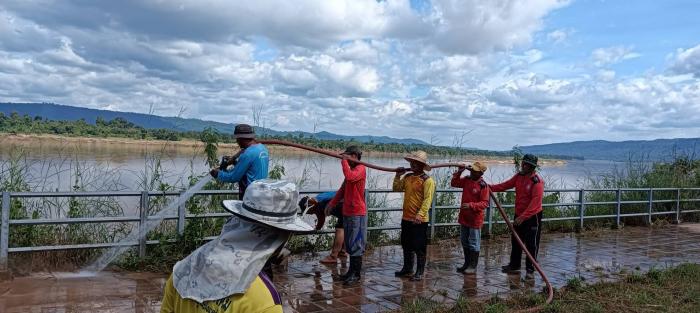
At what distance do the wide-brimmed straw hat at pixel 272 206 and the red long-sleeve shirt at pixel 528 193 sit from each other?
625cm

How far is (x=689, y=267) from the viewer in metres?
8.30

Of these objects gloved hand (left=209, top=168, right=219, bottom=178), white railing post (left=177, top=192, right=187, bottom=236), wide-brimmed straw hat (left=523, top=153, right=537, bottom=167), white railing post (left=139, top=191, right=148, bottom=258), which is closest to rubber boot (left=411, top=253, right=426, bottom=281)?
wide-brimmed straw hat (left=523, top=153, right=537, bottom=167)

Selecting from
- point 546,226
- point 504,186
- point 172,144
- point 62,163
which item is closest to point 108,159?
point 62,163

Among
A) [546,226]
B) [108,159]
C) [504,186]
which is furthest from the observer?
[546,226]

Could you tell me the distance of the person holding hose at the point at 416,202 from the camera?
7031 mm

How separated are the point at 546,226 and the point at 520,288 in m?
5.45

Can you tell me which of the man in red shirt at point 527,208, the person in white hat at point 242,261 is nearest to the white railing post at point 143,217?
the man in red shirt at point 527,208

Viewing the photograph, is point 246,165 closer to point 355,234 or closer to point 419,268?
point 355,234

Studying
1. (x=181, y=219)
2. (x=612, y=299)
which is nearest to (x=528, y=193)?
(x=612, y=299)

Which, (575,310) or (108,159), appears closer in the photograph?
(575,310)

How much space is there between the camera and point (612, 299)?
6648 mm

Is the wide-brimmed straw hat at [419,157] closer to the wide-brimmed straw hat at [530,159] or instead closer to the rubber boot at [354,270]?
the rubber boot at [354,270]

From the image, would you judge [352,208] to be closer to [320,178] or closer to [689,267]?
[320,178]

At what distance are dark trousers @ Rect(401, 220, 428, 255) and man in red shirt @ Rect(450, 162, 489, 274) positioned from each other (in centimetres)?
83
